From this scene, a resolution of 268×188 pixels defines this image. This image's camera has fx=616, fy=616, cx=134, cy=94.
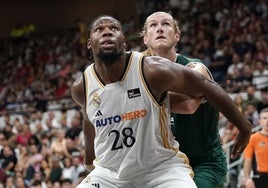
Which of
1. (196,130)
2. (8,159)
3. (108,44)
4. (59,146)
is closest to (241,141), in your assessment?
(196,130)

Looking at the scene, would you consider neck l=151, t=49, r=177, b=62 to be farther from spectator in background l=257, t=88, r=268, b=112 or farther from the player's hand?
spectator in background l=257, t=88, r=268, b=112

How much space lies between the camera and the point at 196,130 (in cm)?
484

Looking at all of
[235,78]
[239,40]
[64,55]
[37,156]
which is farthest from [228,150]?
[64,55]

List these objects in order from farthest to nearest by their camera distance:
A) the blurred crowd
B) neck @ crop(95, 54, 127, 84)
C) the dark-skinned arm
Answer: the blurred crowd → the dark-skinned arm → neck @ crop(95, 54, 127, 84)

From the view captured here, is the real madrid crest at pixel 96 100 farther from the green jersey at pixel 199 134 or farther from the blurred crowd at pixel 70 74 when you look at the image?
the blurred crowd at pixel 70 74

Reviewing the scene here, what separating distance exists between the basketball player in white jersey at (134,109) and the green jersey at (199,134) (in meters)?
0.59

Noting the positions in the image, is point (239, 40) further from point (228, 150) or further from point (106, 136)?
point (106, 136)

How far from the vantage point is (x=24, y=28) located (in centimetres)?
2420

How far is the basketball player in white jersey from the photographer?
13.4ft

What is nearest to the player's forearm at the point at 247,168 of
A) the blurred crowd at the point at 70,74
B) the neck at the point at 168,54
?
the blurred crowd at the point at 70,74

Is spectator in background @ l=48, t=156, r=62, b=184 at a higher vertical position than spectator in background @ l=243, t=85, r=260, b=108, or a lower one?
lower

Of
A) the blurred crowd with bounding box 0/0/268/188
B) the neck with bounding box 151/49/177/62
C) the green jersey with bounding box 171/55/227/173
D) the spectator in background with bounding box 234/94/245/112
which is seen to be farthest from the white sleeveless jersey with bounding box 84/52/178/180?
the spectator in background with bounding box 234/94/245/112

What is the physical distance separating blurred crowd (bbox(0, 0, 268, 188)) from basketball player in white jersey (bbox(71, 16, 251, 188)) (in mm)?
4502

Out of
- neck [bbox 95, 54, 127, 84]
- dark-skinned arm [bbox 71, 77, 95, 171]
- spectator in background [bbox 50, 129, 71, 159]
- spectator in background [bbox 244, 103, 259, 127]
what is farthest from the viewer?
spectator in background [bbox 50, 129, 71, 159]
